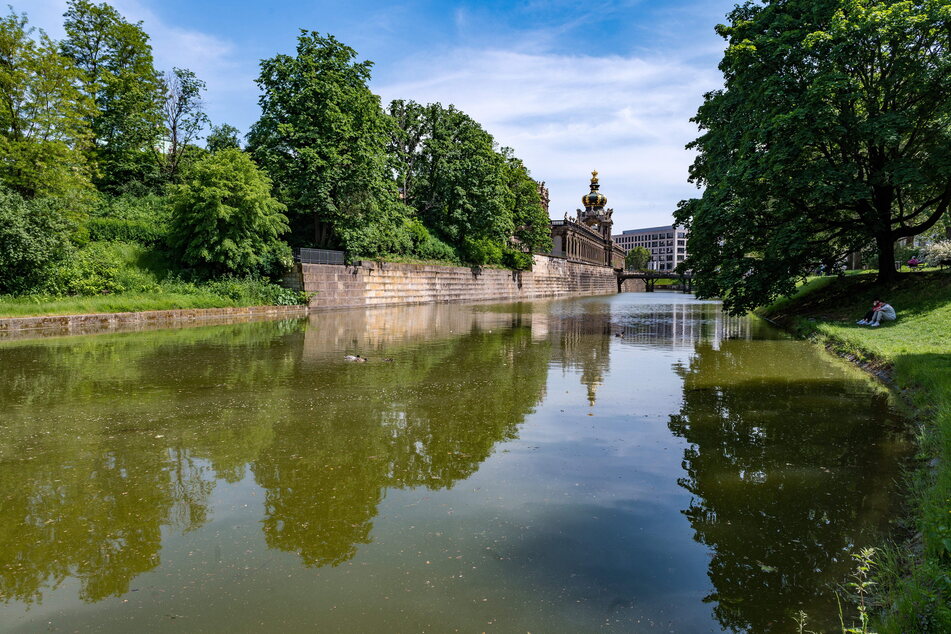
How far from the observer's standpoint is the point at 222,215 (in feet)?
83.9

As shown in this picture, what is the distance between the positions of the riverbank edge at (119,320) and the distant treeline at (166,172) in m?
3.09

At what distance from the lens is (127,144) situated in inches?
1400

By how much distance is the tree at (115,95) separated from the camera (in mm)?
35281

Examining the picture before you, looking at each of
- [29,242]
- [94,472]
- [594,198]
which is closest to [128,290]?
[29,242]

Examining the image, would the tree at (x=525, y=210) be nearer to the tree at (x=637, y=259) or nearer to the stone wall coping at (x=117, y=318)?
the stone wall coping at (x=117, y=318)

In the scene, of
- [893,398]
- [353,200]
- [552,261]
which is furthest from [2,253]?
[552,261]

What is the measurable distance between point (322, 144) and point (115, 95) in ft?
54.9

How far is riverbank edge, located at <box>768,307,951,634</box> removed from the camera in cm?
283

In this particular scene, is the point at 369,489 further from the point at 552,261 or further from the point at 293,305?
the point at 552,261

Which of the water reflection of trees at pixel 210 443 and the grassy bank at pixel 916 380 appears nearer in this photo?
the grassy bank at pixel 916 380

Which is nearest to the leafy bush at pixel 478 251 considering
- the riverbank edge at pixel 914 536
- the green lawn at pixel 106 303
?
the green lawn at pixel 106 303

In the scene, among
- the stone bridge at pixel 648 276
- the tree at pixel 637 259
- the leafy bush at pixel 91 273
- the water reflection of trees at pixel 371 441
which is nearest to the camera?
the water reflection of trees at pixel 371 441

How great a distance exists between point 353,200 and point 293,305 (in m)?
7.78

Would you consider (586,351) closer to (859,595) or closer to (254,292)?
(859,595)
